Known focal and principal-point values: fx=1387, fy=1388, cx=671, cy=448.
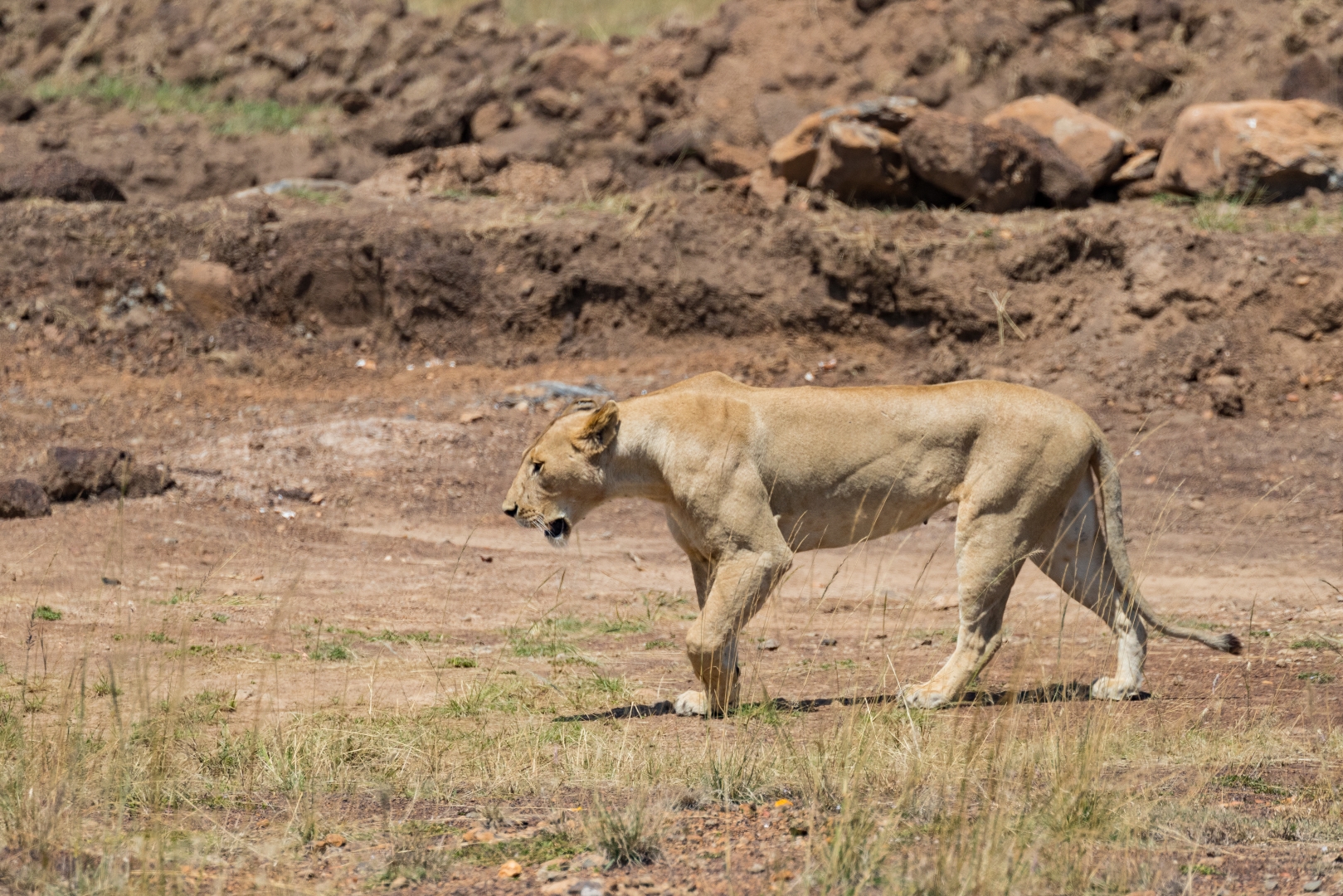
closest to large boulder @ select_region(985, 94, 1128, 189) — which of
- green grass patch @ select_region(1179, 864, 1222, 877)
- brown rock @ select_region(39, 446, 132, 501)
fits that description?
brown rock @ select_region(39, 446, 132, 501)

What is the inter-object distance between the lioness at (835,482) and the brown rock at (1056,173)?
30.9ft

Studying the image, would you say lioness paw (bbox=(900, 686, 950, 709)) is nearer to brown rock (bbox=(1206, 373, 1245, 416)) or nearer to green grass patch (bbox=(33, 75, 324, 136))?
brown rock (bbox=(1206, 373, 1245, 416))

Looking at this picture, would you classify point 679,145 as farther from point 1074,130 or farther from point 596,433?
point 596,433

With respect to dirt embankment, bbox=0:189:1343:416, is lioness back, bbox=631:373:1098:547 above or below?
above

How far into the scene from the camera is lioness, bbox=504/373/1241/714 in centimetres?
587

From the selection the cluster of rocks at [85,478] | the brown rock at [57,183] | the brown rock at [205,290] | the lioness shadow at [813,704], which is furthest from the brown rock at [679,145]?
the lioness shadow at [813,704]

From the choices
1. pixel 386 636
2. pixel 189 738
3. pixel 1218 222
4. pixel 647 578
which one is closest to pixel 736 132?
pixel 1218 222

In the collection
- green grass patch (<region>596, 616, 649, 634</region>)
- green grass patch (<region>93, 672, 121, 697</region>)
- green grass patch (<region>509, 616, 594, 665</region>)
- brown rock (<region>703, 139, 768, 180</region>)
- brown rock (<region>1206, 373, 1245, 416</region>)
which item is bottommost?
brown rock (<region>1206, 373, 1245, 416</region>)

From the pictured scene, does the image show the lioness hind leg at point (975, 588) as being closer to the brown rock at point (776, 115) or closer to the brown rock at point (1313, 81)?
the brown rock at point (776, 115)

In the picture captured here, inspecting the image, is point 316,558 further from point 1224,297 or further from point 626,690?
point 1224,297

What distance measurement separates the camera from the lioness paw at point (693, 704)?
591cm

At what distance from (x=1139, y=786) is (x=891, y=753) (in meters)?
0.81

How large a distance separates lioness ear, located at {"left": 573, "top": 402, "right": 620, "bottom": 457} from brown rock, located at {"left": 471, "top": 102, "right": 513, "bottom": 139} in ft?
41.9

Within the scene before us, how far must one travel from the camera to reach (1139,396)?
12.9 metres
